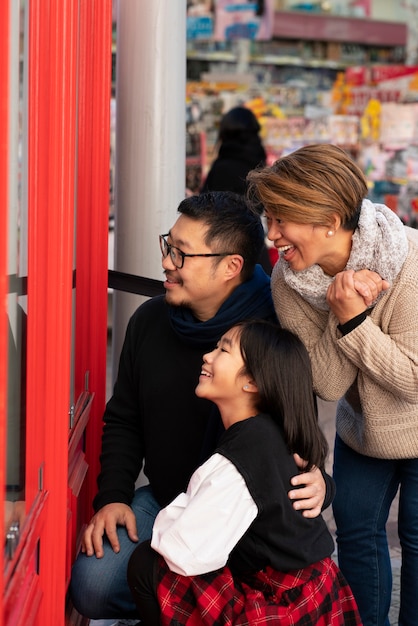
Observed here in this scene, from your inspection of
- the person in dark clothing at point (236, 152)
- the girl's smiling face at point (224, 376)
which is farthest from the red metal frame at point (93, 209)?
the person in dark clothing at point (236, 152)

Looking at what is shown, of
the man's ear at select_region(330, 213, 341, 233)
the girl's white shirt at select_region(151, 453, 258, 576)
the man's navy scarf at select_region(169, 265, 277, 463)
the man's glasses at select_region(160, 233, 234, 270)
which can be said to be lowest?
the girl's white shirt at select_region(151, 453, 258, 576)

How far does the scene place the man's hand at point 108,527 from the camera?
2.37 metres

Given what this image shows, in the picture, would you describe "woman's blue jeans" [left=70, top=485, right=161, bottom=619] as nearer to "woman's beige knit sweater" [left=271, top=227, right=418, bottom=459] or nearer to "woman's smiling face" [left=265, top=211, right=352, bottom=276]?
"woman's beige knit sweater" [left=271, top=227, right=418, bottom=459]

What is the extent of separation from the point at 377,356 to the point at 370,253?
242 mm

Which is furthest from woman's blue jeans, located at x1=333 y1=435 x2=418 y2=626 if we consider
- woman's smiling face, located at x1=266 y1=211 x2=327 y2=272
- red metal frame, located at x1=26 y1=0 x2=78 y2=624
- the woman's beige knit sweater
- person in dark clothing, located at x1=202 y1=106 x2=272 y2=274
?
person in dark clothing, located at x1=202 y1=106 x2=272 y2=274

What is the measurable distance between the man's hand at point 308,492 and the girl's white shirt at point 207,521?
0.14m

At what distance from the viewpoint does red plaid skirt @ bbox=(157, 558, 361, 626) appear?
2.02m

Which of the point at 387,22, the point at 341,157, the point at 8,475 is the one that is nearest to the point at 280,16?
the point at 387,22

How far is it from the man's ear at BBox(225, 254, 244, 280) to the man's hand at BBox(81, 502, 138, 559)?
654 mm

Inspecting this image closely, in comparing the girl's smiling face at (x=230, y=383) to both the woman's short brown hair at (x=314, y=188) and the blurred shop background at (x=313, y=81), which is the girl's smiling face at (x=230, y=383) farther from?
the blurred shop background at (x=313, y=81)

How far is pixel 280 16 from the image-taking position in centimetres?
1183

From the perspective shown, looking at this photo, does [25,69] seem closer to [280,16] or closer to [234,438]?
[234,438]

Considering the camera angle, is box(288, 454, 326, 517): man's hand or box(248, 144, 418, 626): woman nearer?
box(288, 454, 326, 517): man's hand

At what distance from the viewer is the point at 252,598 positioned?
6.68ft
